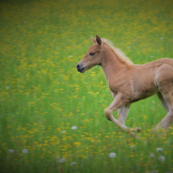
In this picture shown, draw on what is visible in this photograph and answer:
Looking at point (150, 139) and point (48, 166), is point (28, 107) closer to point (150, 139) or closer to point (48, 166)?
point (48, 166)

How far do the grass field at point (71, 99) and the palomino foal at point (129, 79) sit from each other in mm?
382

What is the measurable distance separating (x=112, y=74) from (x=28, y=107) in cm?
219

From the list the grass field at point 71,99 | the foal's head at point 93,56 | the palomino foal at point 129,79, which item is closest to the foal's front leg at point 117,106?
the palomino foal at point 129,79

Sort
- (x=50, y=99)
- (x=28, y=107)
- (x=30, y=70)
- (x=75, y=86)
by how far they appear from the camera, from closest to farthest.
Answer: (x=28, y=107), (x=50, y=99), (x=75, y=86), (x=30, y=70)

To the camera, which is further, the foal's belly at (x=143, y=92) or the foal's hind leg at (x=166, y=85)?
the foal's belly at (x=143, y=92)

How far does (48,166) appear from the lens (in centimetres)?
385

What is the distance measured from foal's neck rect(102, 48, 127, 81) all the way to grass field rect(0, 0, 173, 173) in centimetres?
100

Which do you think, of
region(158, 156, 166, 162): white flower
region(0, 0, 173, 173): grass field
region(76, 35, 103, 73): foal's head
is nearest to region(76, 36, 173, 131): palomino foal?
region(76, 35, 103, 73): foal's head

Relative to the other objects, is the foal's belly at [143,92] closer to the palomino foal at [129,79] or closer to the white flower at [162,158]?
the palomino foal at [129,79]

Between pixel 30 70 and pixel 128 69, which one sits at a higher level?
pixel 128 69

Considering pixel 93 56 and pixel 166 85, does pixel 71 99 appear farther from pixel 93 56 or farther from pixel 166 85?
pixel 166 85

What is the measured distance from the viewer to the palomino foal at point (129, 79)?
4.82 m

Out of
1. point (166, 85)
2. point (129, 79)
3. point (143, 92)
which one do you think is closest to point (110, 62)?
point (129, 79)

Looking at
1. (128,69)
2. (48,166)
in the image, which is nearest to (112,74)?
A: (128,69)
